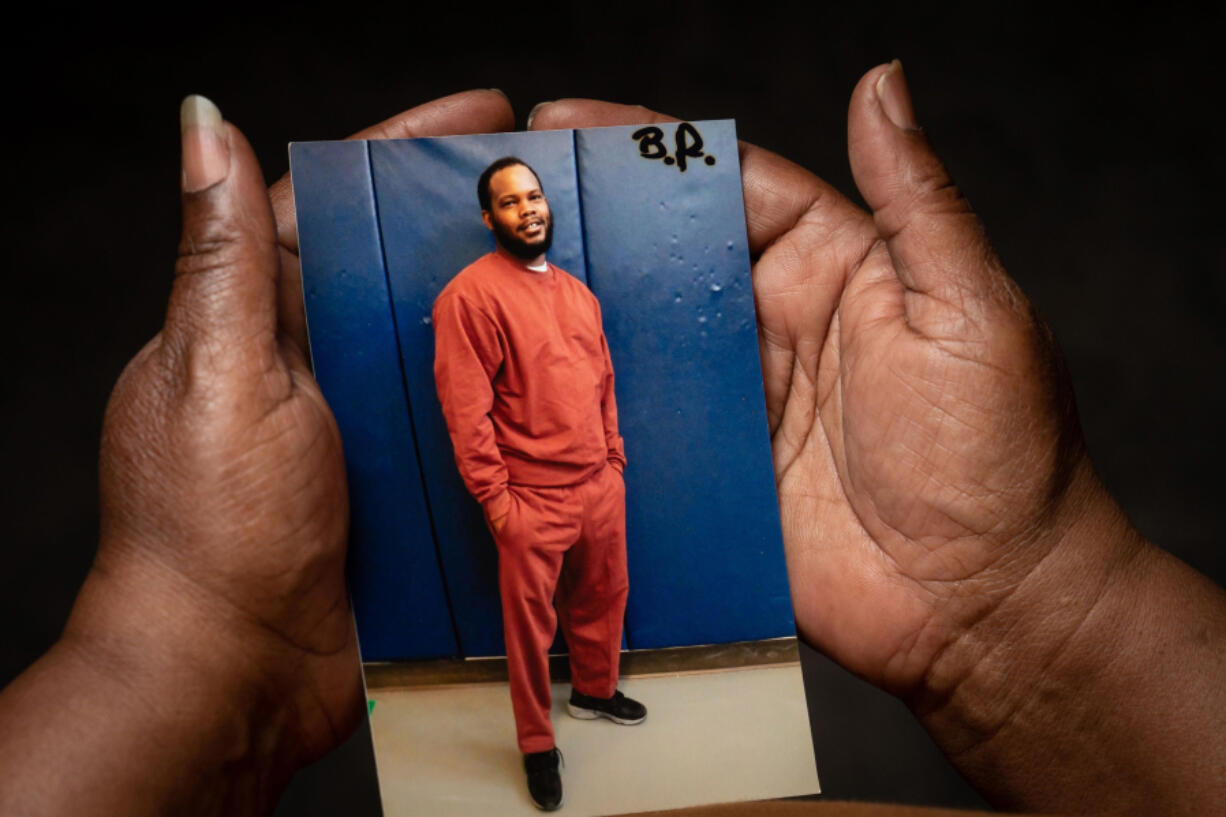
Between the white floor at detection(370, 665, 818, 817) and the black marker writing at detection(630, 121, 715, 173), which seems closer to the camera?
the white floor at detection(370, 665, 818, 817)

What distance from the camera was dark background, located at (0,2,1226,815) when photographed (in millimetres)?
1399

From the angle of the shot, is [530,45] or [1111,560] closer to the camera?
[1111,560]

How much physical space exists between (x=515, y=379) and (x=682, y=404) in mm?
205

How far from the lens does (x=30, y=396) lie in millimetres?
1421

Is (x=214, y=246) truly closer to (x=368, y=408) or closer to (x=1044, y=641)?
(x=368, y=408)

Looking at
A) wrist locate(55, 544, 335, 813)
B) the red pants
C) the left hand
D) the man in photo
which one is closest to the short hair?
the man in photo

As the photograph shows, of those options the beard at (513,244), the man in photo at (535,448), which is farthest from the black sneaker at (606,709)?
the beard at (513,244)

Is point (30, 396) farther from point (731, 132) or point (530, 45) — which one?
point (731, 132)

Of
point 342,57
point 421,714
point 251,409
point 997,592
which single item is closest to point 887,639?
point 997,592

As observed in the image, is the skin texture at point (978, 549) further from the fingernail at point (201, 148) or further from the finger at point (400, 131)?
the fingernail at point (201, 148)

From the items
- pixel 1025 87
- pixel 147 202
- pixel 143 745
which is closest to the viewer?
pixel 143 745

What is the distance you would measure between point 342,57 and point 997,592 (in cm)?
122

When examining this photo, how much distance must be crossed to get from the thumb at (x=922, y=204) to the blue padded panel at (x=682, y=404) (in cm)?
20

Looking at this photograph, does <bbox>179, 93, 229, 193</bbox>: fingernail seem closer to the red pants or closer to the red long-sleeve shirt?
the red long-sleeve shirt
